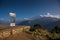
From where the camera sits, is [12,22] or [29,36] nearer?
[29,36]

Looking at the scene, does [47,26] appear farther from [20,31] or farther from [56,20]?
[20,31]

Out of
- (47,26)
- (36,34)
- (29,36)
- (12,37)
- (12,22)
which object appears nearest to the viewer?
(12,37)

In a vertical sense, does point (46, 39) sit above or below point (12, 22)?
below

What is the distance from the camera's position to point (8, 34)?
802 cm

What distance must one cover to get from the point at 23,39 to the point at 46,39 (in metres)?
1.51

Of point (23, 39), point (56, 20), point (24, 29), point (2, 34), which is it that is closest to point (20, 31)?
point (24, 29)

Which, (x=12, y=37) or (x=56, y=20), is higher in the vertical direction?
(x=56, y=20)

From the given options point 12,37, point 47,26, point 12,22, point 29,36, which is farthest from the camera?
point 47,26

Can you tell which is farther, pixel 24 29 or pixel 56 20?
pixel 56 20

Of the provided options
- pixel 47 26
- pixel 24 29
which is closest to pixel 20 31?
pixel 24 29

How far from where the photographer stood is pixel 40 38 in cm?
883

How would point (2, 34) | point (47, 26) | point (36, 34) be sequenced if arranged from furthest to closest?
1. point (47, 26)
2. point (36, 34)
3. point (2, 34)

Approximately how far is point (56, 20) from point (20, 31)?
5.58 meters

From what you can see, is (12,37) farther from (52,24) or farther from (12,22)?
(52,24)
